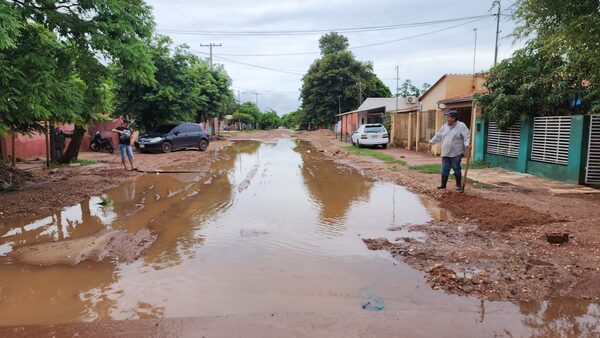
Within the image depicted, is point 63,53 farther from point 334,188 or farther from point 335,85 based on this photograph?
point 335,85

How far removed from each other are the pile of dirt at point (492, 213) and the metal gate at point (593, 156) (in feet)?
11.9

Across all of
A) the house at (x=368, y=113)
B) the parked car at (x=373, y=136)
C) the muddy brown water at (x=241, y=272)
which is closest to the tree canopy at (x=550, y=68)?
the muddy brown water at (x=241, y=272)

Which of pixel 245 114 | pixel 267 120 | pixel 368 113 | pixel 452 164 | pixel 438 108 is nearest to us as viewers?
pixel 452 164

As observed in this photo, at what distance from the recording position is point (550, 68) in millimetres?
11984

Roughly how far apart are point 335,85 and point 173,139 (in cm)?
3128

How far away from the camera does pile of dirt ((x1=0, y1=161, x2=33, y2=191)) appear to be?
9.10 meters

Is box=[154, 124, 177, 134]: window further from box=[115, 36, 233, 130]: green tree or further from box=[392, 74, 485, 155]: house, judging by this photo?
box=[392, 74, 485, 155]: house

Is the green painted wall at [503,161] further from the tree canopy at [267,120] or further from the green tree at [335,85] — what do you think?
the tree canopy at [267,120]

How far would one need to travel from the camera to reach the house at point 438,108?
744 inches

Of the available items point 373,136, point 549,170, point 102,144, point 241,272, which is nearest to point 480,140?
point 549,170

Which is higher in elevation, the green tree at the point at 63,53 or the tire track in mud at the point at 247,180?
the green tree at the point at 63,53

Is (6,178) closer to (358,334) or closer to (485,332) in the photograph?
(358,334)

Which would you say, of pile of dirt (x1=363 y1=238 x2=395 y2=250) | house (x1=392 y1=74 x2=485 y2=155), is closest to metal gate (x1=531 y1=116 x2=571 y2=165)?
house (x1=392 y1=74 x2=485 y2=155)

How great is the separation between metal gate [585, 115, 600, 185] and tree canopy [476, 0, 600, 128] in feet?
1.35
